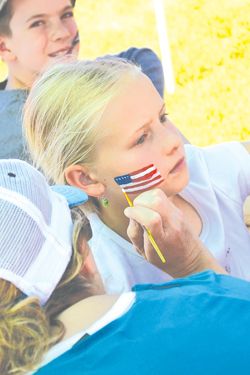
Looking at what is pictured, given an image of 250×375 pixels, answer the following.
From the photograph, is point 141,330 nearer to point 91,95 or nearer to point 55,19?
point 91,95

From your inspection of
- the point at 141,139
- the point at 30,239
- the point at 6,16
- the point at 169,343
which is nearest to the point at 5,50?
the point at 6,16

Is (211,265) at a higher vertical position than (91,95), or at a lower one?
lower

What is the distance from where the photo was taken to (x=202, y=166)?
5.89 ft

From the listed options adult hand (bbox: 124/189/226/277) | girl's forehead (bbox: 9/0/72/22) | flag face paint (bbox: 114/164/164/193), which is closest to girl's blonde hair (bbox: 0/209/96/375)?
adult hand (bbox: 124/189/226/277)

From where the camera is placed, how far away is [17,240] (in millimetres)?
1061

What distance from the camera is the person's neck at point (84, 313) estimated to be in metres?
1.04

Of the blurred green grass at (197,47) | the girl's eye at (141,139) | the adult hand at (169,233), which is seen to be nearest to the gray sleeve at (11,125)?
the girl's eye at (141,139)

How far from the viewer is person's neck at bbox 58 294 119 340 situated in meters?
1.04

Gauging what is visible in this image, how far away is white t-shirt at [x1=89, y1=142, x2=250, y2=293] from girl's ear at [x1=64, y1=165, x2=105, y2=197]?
0.07m

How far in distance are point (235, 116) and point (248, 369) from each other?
309cm

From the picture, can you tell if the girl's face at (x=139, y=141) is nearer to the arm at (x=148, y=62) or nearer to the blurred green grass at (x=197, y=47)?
the arm at (x=148, y=62)

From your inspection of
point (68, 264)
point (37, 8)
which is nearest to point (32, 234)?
point (68, 264)

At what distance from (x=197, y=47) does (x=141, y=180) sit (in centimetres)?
319

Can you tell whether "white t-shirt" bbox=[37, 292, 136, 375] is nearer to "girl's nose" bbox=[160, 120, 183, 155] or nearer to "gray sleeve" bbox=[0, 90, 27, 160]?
"girl's nose" bbox=[160, 120, 183, 155]
